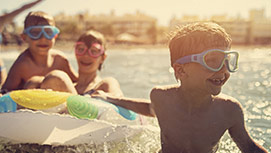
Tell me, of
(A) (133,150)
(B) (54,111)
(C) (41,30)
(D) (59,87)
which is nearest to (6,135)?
(B) (54,111)

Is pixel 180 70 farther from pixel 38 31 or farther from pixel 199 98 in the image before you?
pixel 38 31

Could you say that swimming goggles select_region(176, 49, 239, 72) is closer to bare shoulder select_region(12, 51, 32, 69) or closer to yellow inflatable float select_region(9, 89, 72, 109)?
yellow inflatable float select_region(9, 89, 72, 109)

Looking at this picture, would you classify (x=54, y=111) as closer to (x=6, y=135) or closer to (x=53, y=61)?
(x=6, y=135)

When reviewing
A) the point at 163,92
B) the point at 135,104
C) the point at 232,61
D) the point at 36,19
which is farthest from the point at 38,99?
the point at 232,61

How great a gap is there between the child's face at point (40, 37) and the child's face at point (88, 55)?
0.38 metres

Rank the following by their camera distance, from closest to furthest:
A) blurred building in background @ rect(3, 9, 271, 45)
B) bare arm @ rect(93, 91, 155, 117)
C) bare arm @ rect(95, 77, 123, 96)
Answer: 1. bare arm @ rect(93, 91, 155, 117)
2. bare arm @ rect(95, 77, 123, 96)
3. blurred building in background @ rect(3, 9, 271, 45)

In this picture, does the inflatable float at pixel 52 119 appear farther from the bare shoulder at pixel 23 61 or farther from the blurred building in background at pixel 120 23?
the blurred building in background at pixel 120 23

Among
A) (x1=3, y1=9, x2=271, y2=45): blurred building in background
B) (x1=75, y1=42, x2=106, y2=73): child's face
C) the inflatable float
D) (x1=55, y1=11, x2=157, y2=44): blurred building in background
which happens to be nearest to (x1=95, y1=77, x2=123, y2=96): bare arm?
(x1=75, y1=42, x2=106, y2=73): child's face

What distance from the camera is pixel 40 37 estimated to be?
12.4 feet

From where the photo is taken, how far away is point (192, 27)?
81.3 inches

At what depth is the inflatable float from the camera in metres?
2.78

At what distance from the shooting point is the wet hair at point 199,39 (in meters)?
1.99

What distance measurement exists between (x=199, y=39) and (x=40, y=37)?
244 cm

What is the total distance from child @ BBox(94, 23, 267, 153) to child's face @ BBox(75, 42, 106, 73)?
66.4 inches
